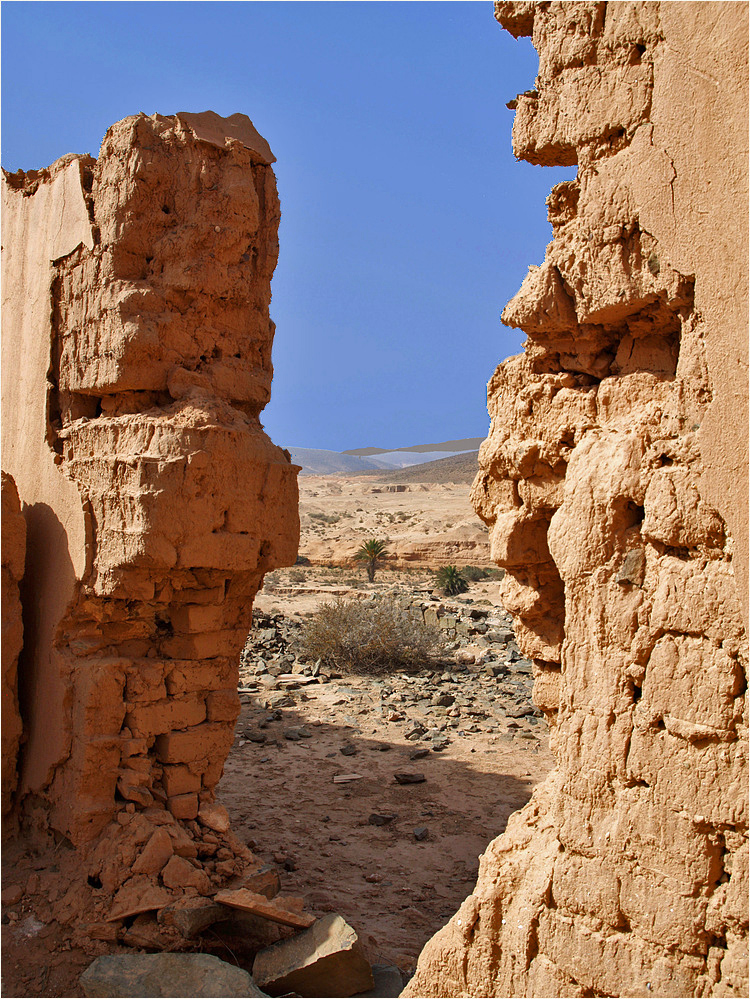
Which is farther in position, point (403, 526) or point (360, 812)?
point (403, 526)

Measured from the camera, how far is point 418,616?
13438mm

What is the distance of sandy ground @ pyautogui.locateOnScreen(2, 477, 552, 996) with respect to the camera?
167 inches

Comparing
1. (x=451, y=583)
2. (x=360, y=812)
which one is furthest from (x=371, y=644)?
(x=451, y=583)

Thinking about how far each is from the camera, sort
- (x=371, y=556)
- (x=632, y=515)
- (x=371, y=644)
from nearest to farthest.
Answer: (x=632, y=515) → (x=371, y=644) → (x=371, y=556)

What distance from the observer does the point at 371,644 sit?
11141 mm

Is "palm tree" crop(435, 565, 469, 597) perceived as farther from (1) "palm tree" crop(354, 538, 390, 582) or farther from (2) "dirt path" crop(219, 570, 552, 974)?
(2) "dirt path" crop(219, 570, 552, 974)

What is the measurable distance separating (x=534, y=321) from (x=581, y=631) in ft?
3.42

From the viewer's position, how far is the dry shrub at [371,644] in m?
11.2

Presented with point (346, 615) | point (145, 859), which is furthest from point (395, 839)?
point (346, 615)

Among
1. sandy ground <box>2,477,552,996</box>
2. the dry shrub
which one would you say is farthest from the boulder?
the dry shrub

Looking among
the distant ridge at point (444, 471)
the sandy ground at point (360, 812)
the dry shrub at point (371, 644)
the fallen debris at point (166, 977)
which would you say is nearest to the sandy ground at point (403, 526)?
the dry shrub at point (371, 644)

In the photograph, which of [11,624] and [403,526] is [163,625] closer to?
[11,624]

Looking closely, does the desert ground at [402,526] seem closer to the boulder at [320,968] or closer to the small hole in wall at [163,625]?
the small hole in wall at [163,625]

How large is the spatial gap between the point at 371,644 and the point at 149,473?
7385mm
